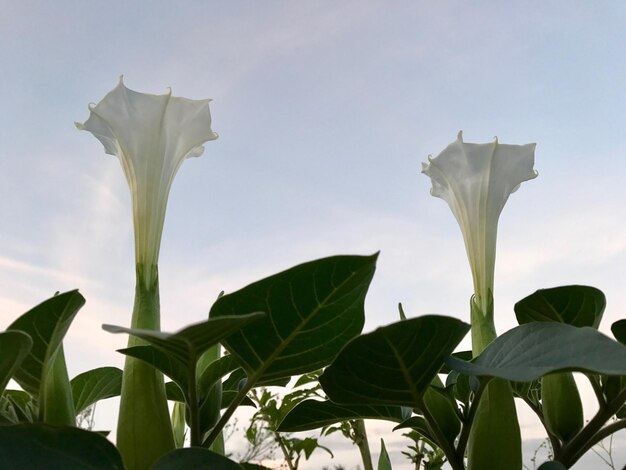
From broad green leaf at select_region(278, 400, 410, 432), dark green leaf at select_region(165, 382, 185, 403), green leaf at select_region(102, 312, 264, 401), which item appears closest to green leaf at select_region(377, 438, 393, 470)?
broad green leaf at select_region(278, 400, 410, 432)

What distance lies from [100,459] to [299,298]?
0.20 metres

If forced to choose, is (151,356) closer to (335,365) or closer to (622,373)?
(335,365)

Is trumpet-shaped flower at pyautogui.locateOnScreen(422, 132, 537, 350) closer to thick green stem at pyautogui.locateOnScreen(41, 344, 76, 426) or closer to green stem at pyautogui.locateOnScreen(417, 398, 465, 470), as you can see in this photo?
green stem at pyautogui.locateOnScreen(417, 398, 465, 470)

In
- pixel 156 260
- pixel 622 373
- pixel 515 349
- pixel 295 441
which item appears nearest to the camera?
pixel 622 373

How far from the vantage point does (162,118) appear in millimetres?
777

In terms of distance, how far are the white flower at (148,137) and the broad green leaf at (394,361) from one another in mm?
257

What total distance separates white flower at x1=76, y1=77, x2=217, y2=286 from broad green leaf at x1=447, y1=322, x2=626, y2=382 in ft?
1.16

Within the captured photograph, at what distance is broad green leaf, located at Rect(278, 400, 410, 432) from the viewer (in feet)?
2.52

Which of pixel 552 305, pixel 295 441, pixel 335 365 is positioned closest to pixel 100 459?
pixel 335 365

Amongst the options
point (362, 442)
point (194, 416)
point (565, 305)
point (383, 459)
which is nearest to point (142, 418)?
point (194, 416)

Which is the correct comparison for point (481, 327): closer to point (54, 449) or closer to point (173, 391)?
point (173, 391)

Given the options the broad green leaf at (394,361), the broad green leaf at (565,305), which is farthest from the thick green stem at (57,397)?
the broad green leaf at (565,305)

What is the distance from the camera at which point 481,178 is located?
869mm

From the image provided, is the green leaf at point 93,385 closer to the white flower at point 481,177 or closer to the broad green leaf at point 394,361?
the broad green leaf at point 394,361
